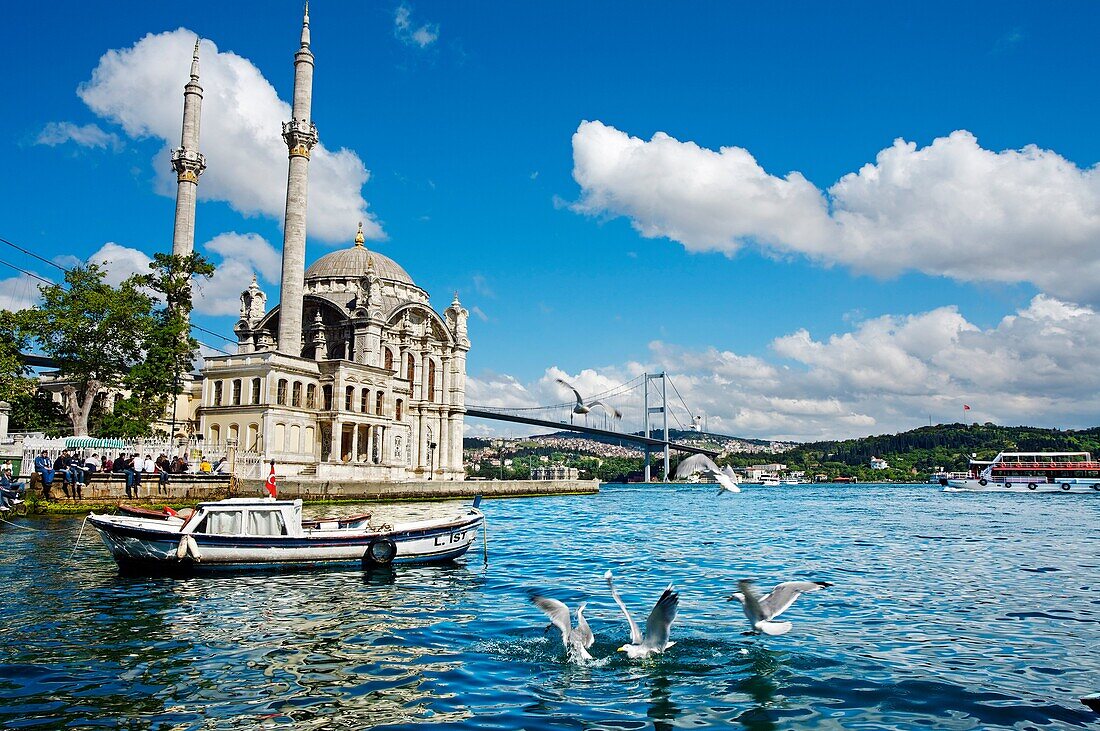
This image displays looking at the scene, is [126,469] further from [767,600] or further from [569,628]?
[767,600]

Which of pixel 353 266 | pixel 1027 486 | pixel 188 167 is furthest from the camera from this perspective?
pixel 1027 486

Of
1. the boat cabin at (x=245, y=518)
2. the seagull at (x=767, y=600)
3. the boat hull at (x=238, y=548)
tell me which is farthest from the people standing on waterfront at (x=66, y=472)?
the seagull at (x=767, y=600)

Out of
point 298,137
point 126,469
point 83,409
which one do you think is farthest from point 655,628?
point 298,137

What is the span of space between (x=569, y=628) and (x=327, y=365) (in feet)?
123

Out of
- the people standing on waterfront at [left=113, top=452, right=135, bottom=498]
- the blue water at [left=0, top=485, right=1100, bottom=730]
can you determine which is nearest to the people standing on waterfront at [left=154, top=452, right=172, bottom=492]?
the people standing on waterfront at [left=113, top=452, right=135, bottom=498]

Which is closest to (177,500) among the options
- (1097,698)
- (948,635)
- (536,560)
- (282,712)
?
(536,560)

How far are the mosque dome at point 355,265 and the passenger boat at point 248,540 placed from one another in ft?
135

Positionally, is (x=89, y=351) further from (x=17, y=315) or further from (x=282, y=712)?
(x=282, y=712)

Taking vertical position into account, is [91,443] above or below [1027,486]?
above

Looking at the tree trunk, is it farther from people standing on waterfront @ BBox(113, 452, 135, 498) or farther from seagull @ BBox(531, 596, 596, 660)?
seagull @ BBox(531, 596, 596, 660)

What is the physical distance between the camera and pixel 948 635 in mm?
9117

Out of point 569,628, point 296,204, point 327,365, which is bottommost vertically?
point 569,628

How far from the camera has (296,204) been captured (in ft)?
137

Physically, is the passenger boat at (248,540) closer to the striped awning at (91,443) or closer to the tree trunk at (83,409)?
the striped awning at (91,443)
